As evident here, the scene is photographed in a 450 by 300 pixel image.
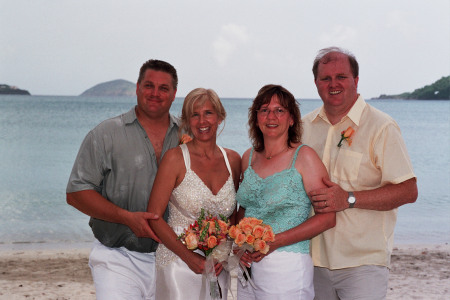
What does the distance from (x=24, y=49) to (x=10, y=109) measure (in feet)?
30.1

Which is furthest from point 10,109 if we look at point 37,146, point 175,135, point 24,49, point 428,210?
point 175,135

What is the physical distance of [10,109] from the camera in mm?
66938

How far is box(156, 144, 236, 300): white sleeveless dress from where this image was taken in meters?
4.52

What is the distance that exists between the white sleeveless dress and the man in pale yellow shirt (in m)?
0.80

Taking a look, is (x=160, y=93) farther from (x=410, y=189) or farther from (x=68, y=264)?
(x=68, y=264)

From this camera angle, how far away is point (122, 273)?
15.7 ft

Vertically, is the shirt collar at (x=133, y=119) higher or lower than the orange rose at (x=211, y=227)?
higher

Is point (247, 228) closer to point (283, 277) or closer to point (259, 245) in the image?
point (259, 245)

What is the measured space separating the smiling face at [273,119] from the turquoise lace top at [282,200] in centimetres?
22

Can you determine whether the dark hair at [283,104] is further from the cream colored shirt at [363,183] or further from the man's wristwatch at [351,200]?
the man's wristwatch at [351,200]

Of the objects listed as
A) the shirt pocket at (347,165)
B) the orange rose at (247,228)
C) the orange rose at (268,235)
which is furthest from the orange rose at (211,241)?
the shirt pocket at (347,165)

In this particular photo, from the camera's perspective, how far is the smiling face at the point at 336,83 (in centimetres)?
Result: 466

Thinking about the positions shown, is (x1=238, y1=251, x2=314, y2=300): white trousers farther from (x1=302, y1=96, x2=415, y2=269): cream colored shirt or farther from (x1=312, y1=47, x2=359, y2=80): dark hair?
(x1=312, y1=47, x2=359, y2=80): dark hair

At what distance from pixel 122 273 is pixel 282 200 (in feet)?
5.31
